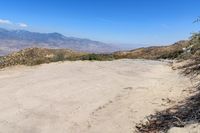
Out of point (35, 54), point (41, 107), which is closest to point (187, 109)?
point (41, 107)

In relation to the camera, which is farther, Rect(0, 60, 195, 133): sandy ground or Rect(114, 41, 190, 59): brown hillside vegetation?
Rect(114, 41, 190, 59): brown hillside vegetation

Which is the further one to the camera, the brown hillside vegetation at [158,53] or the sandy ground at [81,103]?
the brown hillside vegetation at [158,53]

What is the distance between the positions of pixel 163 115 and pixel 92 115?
2721mm

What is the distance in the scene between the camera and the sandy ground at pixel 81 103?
38.3ft

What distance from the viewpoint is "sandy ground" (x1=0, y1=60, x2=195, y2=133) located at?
1168 centimetres

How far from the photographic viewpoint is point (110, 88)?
1781 centimetres

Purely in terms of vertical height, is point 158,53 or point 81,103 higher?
point 158,53

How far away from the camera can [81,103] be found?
580 inches

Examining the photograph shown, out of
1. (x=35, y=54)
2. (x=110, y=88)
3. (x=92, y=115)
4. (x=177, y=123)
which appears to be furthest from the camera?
(x=35, y=54)

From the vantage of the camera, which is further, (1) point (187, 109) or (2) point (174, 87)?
(2) point (174, 87)

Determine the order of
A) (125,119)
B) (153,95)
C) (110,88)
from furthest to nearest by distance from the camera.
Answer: (110,88)
(153,95)
(125,119)

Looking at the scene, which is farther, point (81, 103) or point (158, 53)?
point (158, 53)

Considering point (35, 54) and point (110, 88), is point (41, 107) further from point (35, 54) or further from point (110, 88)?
point (35, 54)

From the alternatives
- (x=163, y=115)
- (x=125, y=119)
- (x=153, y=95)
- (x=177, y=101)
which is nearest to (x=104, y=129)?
(x=125, y=119)
